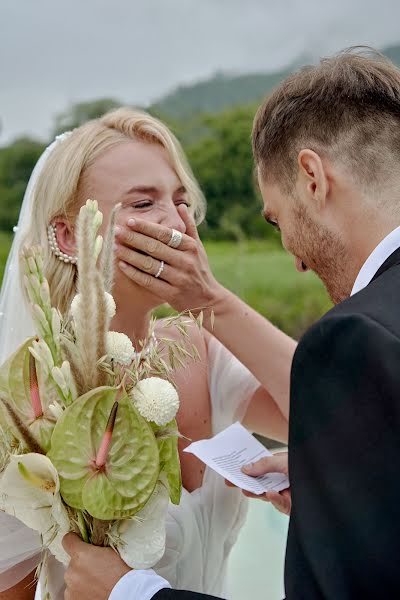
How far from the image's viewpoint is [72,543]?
154 centimetres

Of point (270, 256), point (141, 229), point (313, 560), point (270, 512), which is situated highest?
point (141, 229)

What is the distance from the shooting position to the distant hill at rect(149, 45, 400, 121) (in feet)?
34.9

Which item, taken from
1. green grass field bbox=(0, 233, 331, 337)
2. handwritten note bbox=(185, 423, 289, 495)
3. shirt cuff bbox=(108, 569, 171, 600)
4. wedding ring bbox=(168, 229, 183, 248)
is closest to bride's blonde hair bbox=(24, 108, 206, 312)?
wedding ring bbox=(168, 229, 183, 248)

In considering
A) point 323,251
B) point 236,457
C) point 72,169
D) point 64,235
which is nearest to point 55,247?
point 64,235

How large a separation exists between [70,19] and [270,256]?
517 cm

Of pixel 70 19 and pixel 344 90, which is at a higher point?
pixel 344 90

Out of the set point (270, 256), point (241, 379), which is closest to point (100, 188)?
point (241, 379)

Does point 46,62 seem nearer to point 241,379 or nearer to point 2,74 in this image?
point 2,74

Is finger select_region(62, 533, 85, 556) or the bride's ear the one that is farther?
the bride's ear

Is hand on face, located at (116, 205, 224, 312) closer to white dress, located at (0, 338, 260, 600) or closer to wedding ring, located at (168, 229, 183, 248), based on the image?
wedding ring, located at (168, 229, 183, 248)

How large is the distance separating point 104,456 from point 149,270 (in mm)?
893

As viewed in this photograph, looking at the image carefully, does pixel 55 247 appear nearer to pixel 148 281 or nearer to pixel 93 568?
pixel 148 281

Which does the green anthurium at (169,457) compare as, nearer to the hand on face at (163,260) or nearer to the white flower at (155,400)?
the white flower at (155,400)

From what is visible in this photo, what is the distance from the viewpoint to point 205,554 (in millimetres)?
2316
